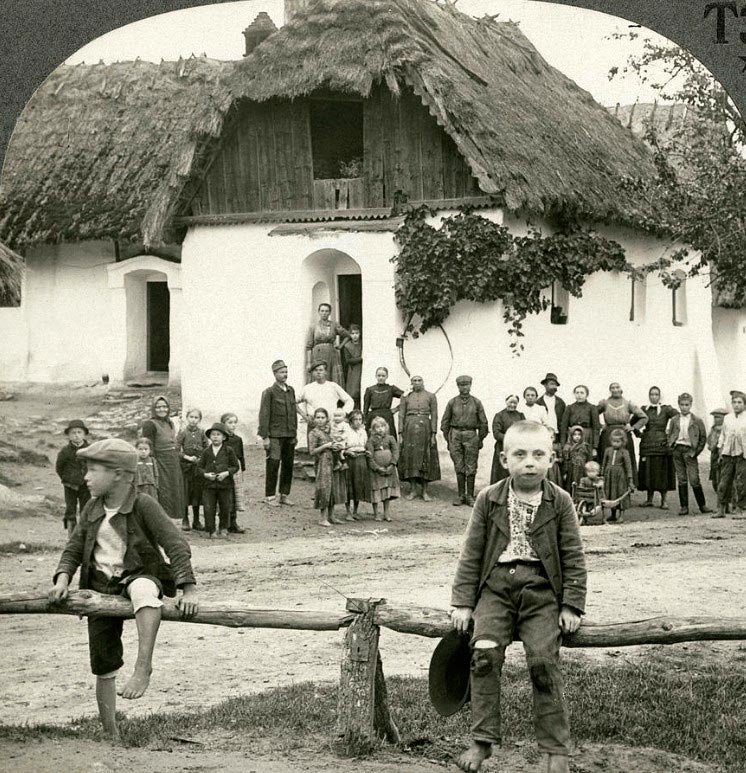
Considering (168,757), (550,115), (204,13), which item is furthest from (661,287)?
(168,757)

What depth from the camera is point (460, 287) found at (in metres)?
13.1

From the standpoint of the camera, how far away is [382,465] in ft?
37.2

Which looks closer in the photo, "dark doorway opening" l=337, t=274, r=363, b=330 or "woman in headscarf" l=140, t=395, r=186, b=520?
"woman in headscarf" l=140, t=395, r=186, b=520

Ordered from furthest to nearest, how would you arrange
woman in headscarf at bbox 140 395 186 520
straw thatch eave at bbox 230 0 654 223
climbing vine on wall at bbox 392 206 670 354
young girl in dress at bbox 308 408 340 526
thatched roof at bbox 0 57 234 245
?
1. thatched roof at bbox 0 57 234 245
2. straw thatch eave at bbox 230 0 654 223
3. climbing vine on wall at bbox 392 206 670 354
4. young girl in dress at bbox 308 408 340 526
5. woman in headscarf at bbox 140 395 186 520

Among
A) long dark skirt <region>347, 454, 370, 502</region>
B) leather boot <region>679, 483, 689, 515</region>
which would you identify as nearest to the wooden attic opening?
long dark skirt <region>347, 454, 370, 502</region>

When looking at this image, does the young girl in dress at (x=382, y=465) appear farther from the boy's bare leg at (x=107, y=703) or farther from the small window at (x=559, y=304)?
the boy's bare leg at (x=107, y=703)

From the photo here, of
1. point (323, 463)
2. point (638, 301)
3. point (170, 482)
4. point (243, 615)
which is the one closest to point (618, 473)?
point (638, 301)

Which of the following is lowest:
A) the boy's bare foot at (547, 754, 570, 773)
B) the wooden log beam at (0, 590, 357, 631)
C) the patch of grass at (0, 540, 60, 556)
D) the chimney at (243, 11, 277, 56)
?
the boy's bare foot at (547, 754, 570, 773)

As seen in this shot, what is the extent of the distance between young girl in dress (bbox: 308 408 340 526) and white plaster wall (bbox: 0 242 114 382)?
3.13 m

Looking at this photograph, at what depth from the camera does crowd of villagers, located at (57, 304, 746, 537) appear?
11.1m

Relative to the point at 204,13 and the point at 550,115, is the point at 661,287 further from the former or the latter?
the point at 204,13

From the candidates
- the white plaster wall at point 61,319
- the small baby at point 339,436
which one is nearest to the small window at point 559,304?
the small baby at point 339,436

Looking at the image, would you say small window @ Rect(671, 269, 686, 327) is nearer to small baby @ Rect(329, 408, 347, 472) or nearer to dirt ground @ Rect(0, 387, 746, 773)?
dirt ground @ Rect(0, 387, 746, 773)

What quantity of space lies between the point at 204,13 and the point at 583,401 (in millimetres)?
5658
